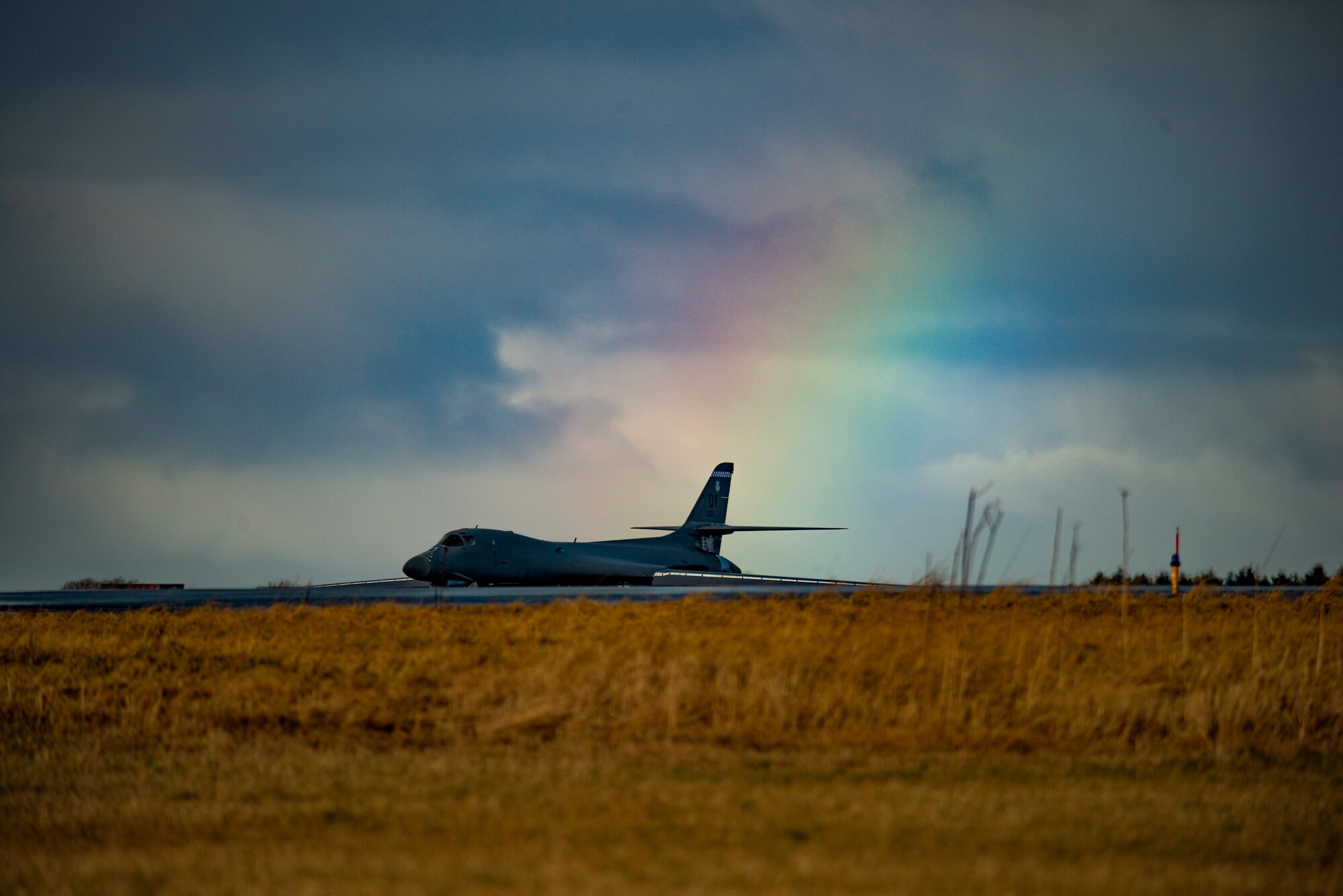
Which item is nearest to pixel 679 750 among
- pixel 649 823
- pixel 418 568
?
pixel 649 823

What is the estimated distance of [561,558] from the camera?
131ft

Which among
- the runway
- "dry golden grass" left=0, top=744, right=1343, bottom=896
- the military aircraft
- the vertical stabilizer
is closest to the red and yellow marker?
the runway

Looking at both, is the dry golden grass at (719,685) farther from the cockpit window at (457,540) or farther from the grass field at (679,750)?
the cockpit window at (457,540)

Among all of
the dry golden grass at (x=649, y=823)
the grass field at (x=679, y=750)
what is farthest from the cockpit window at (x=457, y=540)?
the dry golden grass at (x=649, y=823)

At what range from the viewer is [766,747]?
438 inches

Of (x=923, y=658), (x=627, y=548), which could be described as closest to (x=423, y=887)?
(x=923, y=658)

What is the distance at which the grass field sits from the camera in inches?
269

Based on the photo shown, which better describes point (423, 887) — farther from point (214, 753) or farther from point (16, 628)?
point (16, 628)

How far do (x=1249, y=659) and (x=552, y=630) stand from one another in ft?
29.8

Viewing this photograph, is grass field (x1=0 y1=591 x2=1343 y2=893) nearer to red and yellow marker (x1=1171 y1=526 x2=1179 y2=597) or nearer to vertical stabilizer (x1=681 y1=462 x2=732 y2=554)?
red and yellow marker (x1=1171 y1=526 x2=1179 y2=597)

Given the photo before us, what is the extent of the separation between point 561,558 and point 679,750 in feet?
96.9

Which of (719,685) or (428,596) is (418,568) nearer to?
(428,596)

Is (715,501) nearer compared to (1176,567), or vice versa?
(1176,567)

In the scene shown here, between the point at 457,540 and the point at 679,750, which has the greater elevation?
the point at 457,540
